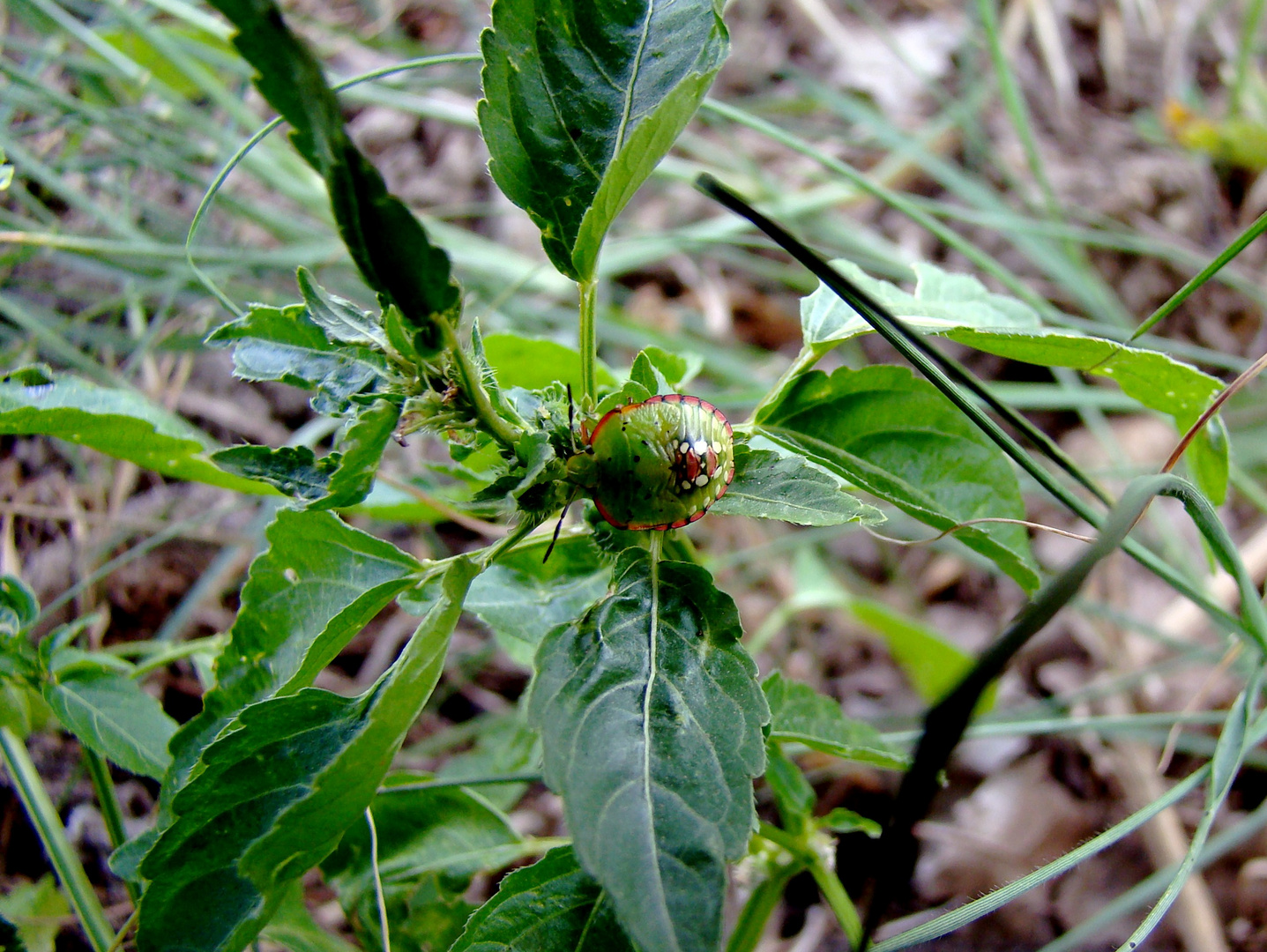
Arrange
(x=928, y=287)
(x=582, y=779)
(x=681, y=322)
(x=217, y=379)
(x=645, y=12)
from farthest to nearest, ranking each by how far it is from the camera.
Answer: (x=681, y=322)
(x=217, y=379)
(x=928, y=287)
(x=645, y=12)
(x=582, y=779)

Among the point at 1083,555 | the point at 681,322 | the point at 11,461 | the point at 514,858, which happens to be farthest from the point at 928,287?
the point at 11,461

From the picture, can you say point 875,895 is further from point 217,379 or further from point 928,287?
point 217,379

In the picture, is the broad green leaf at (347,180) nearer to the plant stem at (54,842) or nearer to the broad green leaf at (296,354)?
the broad green leaf at (296,354)

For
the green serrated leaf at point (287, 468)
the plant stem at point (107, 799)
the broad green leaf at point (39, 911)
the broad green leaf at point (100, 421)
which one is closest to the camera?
the green serrated leaf at point (287, 468)

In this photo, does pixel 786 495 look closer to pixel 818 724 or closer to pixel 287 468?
pixel 818 724

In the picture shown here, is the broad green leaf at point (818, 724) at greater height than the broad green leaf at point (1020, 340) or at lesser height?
lesser

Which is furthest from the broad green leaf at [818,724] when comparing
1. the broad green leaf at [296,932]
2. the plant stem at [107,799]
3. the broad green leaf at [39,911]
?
the broad green leaf at [39,911]
